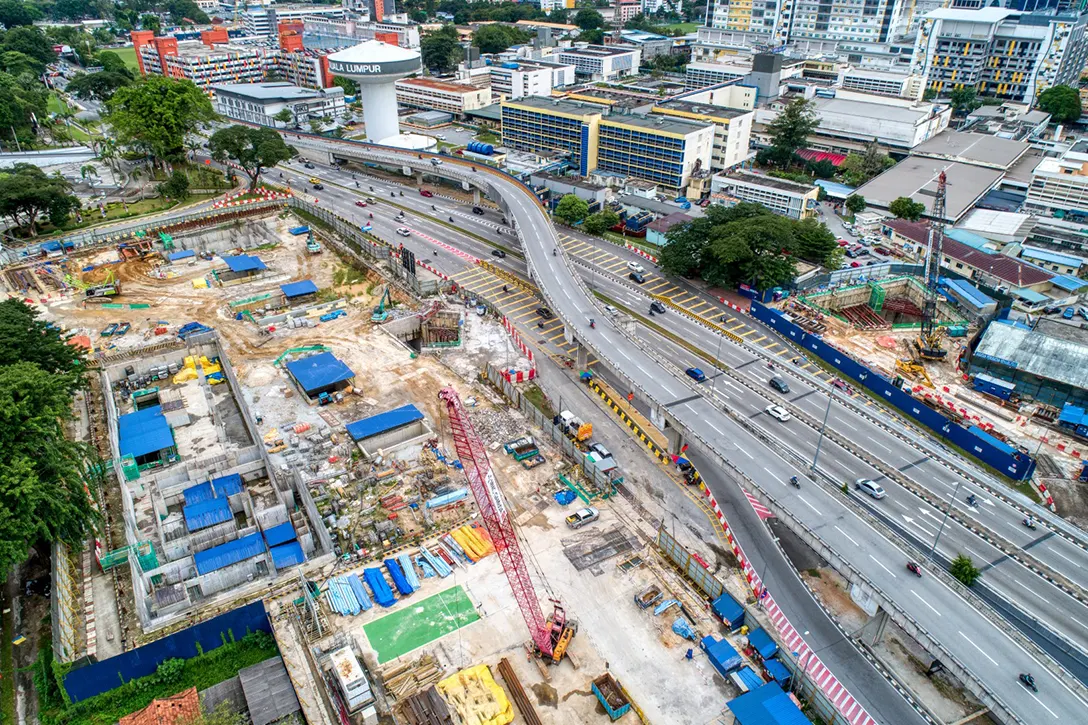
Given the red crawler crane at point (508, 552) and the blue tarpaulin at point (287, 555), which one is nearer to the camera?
the red crawler crane at point (508, 552)

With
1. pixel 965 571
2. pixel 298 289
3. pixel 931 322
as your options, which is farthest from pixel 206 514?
pixel 931 322

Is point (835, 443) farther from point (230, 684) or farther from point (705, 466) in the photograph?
point (230, 684)

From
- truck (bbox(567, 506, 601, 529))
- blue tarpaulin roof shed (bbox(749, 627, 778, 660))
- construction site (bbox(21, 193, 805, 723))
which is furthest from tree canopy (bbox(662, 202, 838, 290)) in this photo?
blue tarpaulin roof shed (bbox(749, 627, 778, 660))

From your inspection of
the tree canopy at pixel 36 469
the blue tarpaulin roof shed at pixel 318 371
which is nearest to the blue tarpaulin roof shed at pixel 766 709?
the tree canopy at pixel 36 469

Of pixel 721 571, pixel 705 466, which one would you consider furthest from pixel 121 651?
pixel 705 466

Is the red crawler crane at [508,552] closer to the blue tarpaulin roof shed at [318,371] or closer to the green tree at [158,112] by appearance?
the blue tarpaulin roof shed at [318,371]
